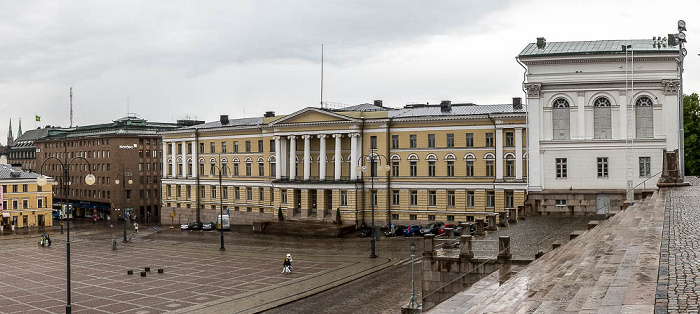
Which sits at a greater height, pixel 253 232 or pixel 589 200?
pixel 589 200

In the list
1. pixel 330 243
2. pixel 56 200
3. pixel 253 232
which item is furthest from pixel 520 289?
pixel 56 200

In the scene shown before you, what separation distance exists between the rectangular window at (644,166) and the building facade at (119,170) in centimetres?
7631

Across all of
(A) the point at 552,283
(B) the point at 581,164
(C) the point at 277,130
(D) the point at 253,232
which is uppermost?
(C) the point at 277,130

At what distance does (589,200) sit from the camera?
47.0 meters

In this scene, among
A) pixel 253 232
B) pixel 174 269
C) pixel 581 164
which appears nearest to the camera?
pixel 174 269

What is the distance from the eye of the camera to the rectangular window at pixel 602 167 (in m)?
47.6

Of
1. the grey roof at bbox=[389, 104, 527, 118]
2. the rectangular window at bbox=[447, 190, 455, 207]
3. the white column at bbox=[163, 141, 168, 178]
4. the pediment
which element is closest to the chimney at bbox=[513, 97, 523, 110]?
the grey roof at bbox=[389, 104, 527, 118]

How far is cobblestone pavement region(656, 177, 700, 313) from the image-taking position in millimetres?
11070

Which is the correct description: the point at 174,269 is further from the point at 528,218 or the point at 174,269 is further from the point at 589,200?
the point at 589,200

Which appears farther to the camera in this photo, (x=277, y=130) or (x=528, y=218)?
(x=277, y=130)

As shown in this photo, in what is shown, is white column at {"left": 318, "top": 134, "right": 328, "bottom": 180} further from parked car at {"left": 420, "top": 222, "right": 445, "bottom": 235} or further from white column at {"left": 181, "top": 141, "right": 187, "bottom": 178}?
white column at {"left": 181, "top": 141, "right": 187, "bottom": 178}

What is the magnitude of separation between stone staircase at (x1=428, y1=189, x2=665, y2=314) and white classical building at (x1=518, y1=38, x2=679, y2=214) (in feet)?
82.7

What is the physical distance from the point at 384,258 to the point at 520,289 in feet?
103

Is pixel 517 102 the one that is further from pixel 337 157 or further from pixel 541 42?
pixel 337 157
